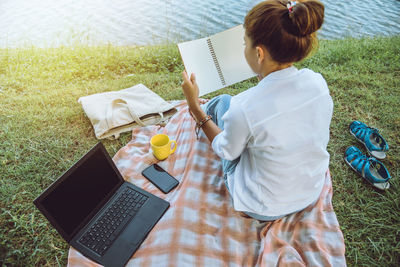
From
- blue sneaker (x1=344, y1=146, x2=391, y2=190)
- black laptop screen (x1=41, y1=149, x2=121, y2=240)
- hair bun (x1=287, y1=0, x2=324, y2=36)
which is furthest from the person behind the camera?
blue sneaker (x1=344, y1=146, x2=391, y2=190)

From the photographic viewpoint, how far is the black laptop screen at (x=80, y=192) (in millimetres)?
1405

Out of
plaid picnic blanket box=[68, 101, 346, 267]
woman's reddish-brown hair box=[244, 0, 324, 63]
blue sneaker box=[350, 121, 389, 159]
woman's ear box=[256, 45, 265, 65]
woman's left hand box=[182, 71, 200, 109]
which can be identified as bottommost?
blue sneaker box=[350, 121, 389, 159]

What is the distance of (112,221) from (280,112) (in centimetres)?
129

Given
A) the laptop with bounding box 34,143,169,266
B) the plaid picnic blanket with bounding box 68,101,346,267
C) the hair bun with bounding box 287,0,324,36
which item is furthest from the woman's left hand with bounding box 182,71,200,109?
the hair bun with bounding box 287,0,324,36

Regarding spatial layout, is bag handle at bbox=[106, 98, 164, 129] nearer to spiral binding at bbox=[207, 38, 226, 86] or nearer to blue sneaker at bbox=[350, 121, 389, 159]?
spiral binding at bbox=[207, 38, 226, 86]

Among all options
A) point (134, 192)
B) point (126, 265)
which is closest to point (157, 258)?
point (126, 265)

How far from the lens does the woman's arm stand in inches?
71.3

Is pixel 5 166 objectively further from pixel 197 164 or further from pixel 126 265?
pixel 197 164

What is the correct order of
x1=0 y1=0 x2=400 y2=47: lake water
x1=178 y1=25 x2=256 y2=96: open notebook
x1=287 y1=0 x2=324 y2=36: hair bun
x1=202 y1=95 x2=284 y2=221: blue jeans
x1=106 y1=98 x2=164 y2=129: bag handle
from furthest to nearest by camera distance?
1. x1=0 y1=0 x2=400 y2=47: lake water
2. x1=106 y1=98 x2=164 y2=129: bag handle
3. x1=178 y1=25 x2=256 y2=96: open notebook
4. x1=202 y1=95 x2=284 y2=221: blue jeans
5. x1=287 y1=0 x2=324 y2=36: hair bun

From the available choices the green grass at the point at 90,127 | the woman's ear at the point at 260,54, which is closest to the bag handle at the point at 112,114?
the green grass at the point at 90,127

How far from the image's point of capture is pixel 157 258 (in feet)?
5.13

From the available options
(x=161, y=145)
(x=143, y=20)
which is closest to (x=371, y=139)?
(x=161, y=145)

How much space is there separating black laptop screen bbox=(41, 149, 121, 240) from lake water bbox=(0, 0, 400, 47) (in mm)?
3921

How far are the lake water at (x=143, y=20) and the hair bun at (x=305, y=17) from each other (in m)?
4.34
